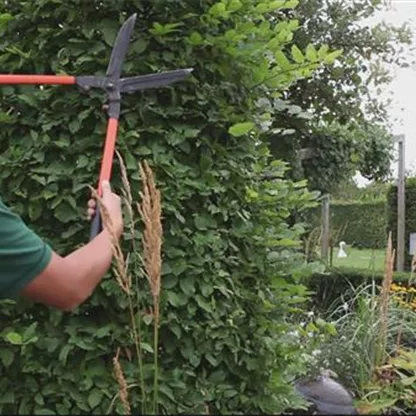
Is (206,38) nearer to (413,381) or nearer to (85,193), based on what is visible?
(85,193)

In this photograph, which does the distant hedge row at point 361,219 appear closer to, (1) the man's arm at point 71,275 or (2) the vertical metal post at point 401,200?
(2) the vertical metal post at point 401,200

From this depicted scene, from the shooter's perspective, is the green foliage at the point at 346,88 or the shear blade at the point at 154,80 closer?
the shear blade at the point at 154,80

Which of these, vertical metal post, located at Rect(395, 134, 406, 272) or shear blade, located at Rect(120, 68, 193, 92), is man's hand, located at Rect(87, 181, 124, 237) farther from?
vertical metal post, located at Rect(395, 134, 406, 272)

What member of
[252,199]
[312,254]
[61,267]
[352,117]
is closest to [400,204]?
[352,117]

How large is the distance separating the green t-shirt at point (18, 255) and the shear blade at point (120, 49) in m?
0.67

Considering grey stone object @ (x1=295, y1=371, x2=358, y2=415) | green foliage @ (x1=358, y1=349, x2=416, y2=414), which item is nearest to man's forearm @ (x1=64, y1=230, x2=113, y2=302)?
grey stone object @ (x1=295, y1=371, x2=358, y2=415)

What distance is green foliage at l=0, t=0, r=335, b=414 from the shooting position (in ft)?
6.70

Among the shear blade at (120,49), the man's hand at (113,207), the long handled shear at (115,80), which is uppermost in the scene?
the shear blade at (120,49)

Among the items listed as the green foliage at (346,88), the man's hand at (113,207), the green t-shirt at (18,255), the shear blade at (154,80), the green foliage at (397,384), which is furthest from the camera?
the green foliage at (346,88)

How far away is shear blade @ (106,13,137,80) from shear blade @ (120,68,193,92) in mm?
50

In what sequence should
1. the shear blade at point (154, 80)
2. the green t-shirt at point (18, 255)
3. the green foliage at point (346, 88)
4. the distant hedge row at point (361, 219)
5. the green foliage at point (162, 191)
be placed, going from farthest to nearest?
the distant hedge row at point (361, 219), the green foliage at point (346, 88), the green foliage at point (162, 191), the shear blade at point (154, 80), the green t-shirt at point (18, 255)

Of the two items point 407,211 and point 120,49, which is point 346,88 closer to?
point 407,211

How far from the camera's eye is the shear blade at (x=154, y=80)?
1911mm

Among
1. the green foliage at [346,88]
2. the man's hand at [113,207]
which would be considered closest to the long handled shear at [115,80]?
the man's hand at [113,207]
